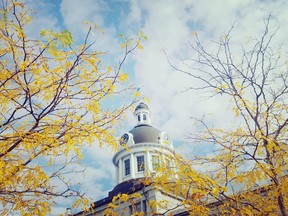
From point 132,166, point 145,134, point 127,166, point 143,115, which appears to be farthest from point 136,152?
point 143,115

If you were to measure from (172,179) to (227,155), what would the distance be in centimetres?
156

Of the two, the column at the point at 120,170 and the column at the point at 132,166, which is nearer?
the column at the point at 132,166

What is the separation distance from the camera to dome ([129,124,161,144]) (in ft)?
156

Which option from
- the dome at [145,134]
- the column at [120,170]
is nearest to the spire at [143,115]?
the dome at [145,134]

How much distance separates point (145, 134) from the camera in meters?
48.5

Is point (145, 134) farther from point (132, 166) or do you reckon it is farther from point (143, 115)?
point (143, 115)

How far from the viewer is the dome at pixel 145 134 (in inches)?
1873

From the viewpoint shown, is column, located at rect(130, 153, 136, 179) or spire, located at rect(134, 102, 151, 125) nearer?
column, located at rect(130, 153, 136, 179)

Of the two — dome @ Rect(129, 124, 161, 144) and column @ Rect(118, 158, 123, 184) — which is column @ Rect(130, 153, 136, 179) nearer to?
column @ Rect(118, 158, 123, 184)

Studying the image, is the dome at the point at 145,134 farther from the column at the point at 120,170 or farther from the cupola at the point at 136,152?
the column at the point at 120,170

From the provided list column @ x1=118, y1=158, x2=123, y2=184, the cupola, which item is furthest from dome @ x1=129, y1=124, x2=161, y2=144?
column @ x1=118, y1=158, x2=123, y2=184

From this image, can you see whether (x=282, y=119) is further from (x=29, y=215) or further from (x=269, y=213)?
(x=29, y=215)

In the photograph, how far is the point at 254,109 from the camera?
304 inches

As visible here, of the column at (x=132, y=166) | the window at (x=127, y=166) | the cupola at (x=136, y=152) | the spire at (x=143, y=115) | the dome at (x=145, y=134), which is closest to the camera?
the column at (x=132, y=166)
